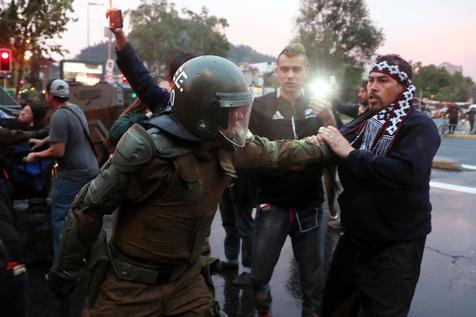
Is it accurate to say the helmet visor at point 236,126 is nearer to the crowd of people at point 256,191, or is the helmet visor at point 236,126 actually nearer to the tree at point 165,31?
the crowd of people at point 256,191

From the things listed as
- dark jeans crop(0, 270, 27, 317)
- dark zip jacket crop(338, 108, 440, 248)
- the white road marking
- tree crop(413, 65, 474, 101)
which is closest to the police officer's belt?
dark jeans crop(0, 270, 27, 317)

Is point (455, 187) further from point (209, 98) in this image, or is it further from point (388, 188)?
point (209, 98)

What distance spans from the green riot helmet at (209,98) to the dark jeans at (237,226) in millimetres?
2618

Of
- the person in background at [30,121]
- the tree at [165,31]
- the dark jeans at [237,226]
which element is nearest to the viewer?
the dark jeans at [237,226]

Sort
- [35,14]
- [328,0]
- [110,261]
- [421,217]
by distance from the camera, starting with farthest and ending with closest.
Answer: [328,0] → [35,14] → [421,217] → [110,261]

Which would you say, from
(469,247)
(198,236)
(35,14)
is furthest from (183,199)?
(35,14)

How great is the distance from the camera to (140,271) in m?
1.83

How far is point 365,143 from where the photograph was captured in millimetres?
2436

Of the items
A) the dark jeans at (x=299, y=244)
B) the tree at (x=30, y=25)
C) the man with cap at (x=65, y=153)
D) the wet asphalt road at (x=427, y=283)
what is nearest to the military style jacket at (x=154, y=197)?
the dark jeans at (x=299, y=244)

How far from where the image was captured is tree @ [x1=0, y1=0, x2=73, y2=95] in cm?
1795

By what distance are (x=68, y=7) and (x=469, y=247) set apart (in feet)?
61.6

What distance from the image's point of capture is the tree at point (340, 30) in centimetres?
5481

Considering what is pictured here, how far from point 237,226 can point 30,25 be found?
59.4 ft

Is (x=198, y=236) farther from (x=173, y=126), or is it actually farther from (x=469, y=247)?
(x=469, y=247)
